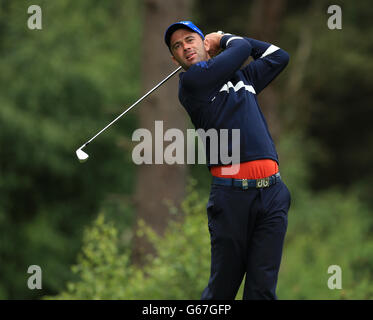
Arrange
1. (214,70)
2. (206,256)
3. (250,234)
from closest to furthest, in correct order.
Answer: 1. (214,70)
2. (250,234)
3. (206,256)

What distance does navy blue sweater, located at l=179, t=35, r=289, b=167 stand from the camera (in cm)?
340

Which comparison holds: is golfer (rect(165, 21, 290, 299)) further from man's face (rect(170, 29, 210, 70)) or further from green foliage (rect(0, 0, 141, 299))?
green foliage (rect(0, 0, 141, 299))

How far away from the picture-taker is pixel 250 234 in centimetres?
349

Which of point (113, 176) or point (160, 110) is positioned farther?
point (113, 176)

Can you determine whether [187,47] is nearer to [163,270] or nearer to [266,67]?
[266,67]

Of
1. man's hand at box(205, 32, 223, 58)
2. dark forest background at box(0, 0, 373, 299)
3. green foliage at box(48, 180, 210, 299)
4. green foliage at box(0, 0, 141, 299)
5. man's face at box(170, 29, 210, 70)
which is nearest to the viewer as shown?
man's face at box(170, 29, 210, 70)

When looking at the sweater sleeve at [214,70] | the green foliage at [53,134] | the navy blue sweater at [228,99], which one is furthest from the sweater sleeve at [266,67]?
the green foliage at [53,134]

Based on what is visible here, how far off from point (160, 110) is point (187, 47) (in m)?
5.73

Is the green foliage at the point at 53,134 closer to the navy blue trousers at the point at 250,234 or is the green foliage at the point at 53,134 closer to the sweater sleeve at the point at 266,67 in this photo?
the sweater sleeve at the point at 266,67

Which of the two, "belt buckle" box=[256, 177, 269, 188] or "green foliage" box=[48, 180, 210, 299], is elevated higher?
"belt buckle" box=[256, 177, 269, 188]

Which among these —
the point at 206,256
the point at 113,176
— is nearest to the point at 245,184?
the point at 206,256

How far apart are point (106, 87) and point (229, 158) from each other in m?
9.22

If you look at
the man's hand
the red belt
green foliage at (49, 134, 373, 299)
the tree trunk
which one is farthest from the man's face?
the tree trunk

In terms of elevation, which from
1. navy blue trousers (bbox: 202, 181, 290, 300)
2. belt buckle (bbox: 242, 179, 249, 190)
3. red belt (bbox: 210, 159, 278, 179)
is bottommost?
navy blue trousers (bbox: 202, 181, 290, 300)
